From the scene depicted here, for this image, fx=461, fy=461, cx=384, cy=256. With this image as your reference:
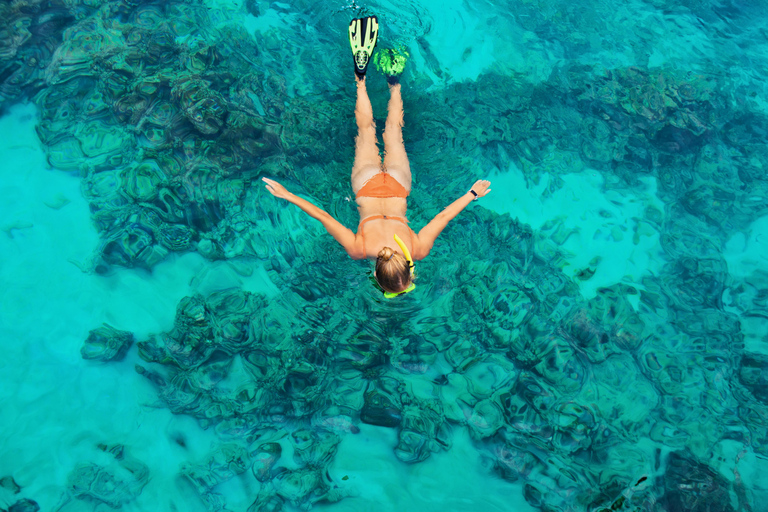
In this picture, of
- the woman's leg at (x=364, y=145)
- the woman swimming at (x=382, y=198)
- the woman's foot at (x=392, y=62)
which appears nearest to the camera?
the woman swimming at (x=382, y=198)

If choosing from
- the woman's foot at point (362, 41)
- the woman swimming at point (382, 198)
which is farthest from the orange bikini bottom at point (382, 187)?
the woman's foot at point (362, 41)

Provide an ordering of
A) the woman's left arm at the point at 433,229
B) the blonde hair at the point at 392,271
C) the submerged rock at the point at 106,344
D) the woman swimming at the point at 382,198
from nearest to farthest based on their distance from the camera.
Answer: the blonde hair at the point at 392,271, the woman swimming at the point at 382,198, the woman's left arm at the point at 433,229, the submerged rock at the point at 106,344

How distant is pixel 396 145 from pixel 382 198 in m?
0.93

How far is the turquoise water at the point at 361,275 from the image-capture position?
16.3 feet

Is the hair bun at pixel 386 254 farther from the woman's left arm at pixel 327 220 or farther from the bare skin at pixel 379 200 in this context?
the woman's left arm at pixel 327 220

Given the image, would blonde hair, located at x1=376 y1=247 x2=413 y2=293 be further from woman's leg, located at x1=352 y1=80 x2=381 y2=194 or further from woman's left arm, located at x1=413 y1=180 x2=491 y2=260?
woman's leg, located at x1=352 y1=80 x2=381 y2=194

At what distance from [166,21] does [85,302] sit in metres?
4.35

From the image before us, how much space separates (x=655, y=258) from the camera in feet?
20.5

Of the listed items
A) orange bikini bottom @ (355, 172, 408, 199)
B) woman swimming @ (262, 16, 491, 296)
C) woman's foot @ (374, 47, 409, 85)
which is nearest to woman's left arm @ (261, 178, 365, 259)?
woman swimming @ (262, 16, 491, 296)

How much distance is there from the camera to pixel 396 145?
5762 millimetres

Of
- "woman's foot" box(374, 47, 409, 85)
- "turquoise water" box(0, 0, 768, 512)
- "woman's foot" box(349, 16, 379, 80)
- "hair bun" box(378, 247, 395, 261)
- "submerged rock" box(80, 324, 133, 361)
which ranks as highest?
"woman's foot" box(349, 16, 379, 80)

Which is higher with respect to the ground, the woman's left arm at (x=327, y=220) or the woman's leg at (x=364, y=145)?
the woman's leg at (x=364, y=145)

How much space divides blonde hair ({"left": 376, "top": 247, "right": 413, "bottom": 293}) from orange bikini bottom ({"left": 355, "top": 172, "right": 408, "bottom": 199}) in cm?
115

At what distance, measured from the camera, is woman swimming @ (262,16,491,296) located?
4.42 meters
